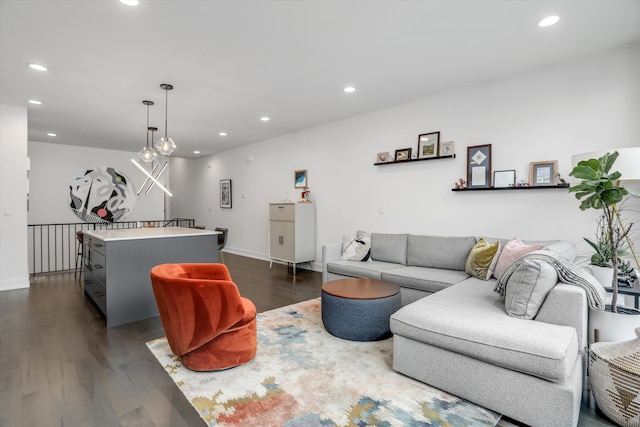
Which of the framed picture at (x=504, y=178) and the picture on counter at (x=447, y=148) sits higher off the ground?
the picture on counter at (x=447, y=148)

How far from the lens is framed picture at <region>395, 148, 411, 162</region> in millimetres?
4594

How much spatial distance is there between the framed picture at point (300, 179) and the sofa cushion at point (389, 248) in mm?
2184

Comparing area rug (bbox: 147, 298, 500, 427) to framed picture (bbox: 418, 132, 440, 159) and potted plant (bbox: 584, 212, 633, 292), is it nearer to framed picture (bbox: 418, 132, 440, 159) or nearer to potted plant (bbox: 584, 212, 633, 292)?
potted plant (bbox: 584, 212, 633, 292)

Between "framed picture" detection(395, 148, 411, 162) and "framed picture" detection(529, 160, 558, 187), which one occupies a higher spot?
"framed picture" detection(395, 148, 411, 162)

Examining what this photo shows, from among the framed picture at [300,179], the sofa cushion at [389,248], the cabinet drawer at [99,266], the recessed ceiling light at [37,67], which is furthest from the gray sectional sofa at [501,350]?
the recessed ceiling light at [37,67]

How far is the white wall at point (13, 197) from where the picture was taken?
461 centimetres

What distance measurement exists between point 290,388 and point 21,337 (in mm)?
2707

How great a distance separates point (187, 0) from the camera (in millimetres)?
2303

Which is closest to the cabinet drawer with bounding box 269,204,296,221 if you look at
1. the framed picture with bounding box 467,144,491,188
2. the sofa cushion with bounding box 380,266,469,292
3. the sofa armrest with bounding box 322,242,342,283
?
the sofa armrest with bounding box 322,242,342,283

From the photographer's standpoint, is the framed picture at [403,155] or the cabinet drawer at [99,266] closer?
the cabinet drawer at [99,266]

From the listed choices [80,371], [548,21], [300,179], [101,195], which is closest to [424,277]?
[548,21]

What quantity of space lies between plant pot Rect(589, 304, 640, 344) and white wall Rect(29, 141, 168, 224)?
9342 mm

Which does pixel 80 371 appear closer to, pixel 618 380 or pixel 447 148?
pixel 618 380

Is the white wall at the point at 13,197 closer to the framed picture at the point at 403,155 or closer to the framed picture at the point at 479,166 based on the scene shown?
the framed picture at the point at 403,155
